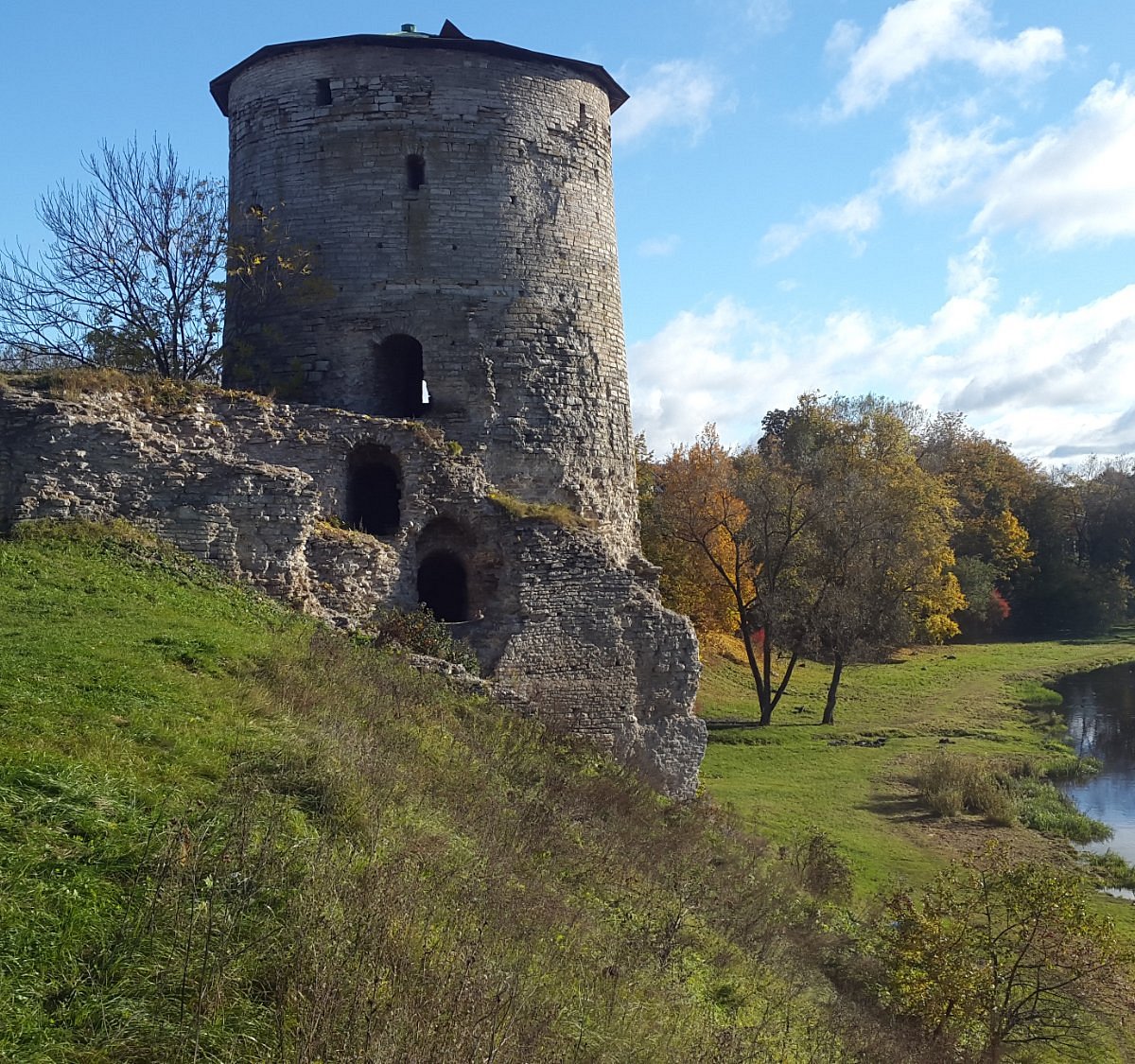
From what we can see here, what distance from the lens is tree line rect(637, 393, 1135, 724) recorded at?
24.0 metres

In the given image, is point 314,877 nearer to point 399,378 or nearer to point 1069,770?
point 399,378

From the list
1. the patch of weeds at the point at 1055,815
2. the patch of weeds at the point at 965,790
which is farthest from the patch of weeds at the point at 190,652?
the patch of weeds at the point at 1055,815

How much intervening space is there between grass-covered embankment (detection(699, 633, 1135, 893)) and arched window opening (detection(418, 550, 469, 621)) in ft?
17.9

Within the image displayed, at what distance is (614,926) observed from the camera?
6.07 metres

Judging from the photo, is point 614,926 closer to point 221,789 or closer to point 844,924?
point 221,789

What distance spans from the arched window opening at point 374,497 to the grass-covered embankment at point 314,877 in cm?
378

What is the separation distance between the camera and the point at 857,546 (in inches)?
966

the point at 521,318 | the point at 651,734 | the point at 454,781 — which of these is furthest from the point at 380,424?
the point at 454,781

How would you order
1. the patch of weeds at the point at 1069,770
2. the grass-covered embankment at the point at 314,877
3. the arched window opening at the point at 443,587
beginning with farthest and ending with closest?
the patch of weeds at the point at 1069,770
the arched window opening at the point at 443,587
the grass-covered embankment at the point at 314,877

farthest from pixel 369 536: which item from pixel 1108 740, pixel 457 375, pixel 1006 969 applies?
pixel 1108 740

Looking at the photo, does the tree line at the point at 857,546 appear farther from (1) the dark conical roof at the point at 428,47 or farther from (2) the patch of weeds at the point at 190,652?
(2) the patch of weeds at the point at 190,652

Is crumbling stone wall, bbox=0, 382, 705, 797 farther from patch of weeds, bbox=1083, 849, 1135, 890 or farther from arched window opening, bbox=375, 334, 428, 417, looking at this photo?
patch of weeds, bbox=1083, 849, 1135, 890

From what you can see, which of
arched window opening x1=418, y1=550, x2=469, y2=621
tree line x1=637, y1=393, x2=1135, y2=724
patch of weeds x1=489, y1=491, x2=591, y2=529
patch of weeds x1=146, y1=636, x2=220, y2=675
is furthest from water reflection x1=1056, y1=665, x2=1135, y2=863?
patch of weeds x1=146, y1=636, x2=220, y2=675

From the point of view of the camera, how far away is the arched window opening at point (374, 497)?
13.4 metres
